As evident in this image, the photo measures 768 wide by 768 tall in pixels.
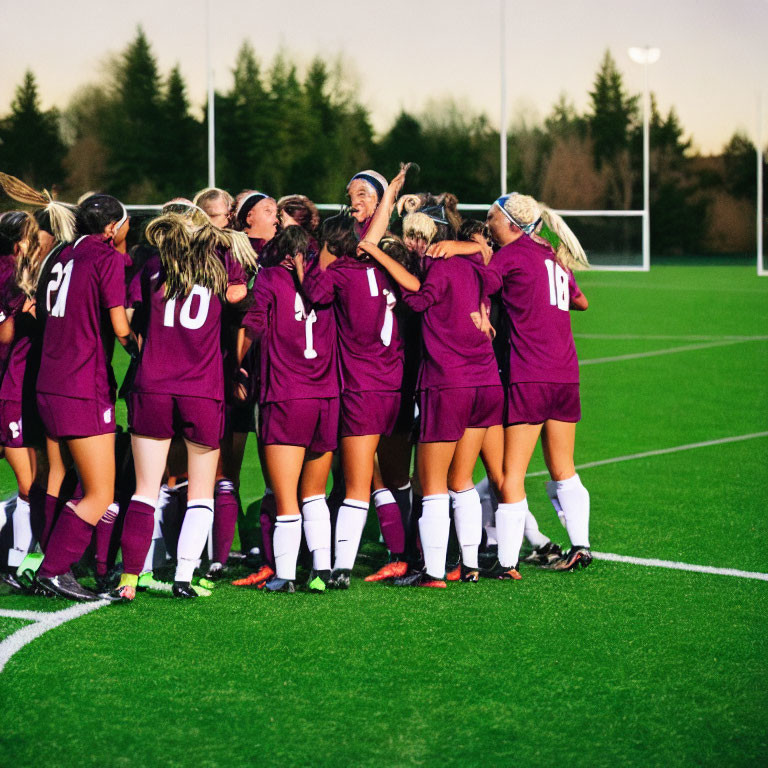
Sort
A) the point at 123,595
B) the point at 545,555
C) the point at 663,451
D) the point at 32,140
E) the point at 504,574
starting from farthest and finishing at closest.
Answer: the point at 32,140, the point at 663,451, the point at 545,555, the point at 504,574, the point at 123,595

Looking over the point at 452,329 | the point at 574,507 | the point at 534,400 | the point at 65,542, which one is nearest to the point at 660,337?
the point at 574,507

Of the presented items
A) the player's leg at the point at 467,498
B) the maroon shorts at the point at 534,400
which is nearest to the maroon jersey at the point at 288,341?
the player's leg at the point at 467,498

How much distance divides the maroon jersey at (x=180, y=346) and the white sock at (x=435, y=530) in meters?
1.14

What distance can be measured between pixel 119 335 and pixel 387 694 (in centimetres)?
203

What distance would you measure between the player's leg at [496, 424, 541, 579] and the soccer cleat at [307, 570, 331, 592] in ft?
2.93

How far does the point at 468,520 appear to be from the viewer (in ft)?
18.4

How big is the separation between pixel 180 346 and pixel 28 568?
1.36 meters

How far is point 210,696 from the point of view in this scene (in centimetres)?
412

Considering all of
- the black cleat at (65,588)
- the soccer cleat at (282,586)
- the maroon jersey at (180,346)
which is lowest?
the soccer cleat at (282,586)

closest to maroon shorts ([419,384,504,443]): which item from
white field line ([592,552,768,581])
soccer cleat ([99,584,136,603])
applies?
white field line ([592,552,768,581])

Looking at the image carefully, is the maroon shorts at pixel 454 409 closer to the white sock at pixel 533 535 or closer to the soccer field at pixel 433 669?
the soccer field at pixel 433 669

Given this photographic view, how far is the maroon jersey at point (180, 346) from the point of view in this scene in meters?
5.10

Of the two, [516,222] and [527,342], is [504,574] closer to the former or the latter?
[527,342]

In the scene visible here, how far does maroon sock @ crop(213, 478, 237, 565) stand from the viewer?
5832 mm
